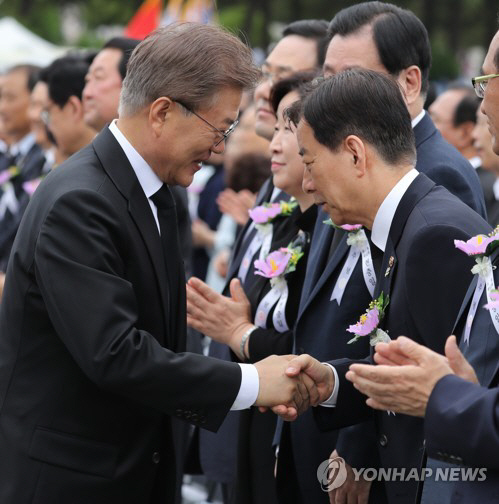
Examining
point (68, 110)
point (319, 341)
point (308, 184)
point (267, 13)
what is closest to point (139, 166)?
point (308, 184)

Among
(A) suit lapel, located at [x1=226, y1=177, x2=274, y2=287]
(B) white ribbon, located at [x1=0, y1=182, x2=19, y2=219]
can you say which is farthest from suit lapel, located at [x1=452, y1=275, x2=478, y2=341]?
(B) white ribbon, located at [x1=0, y1=182, x2=19, y2=219]

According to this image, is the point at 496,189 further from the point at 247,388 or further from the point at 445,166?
the point at 247,388

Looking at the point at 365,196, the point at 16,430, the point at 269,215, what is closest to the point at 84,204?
the point at 16,430

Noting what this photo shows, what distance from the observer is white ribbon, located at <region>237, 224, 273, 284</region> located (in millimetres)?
5238

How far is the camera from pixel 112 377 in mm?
3453

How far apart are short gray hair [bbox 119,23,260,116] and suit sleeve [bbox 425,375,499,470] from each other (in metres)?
1.49

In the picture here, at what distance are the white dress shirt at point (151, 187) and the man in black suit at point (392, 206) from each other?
383 millimetres

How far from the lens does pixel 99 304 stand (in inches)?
135

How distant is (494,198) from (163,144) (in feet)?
15.6

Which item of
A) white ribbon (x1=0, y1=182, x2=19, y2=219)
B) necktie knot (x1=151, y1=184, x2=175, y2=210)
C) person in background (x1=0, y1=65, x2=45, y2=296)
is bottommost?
white ribbon (x1=0, y1=182, x2=19, y2=219)

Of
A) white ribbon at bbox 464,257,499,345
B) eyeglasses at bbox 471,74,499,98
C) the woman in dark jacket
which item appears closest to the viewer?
white ribbon at bbox 464,257,499,345

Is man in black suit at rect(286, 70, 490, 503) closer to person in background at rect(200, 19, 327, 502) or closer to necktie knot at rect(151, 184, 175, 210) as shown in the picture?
necktie knot at rect(151, 184, 175, 210)

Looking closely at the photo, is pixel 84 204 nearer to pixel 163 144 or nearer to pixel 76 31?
pixel 163 144

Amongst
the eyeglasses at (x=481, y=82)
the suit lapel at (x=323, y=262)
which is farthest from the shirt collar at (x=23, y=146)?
the eyeglasses at (x=481, y=82)
